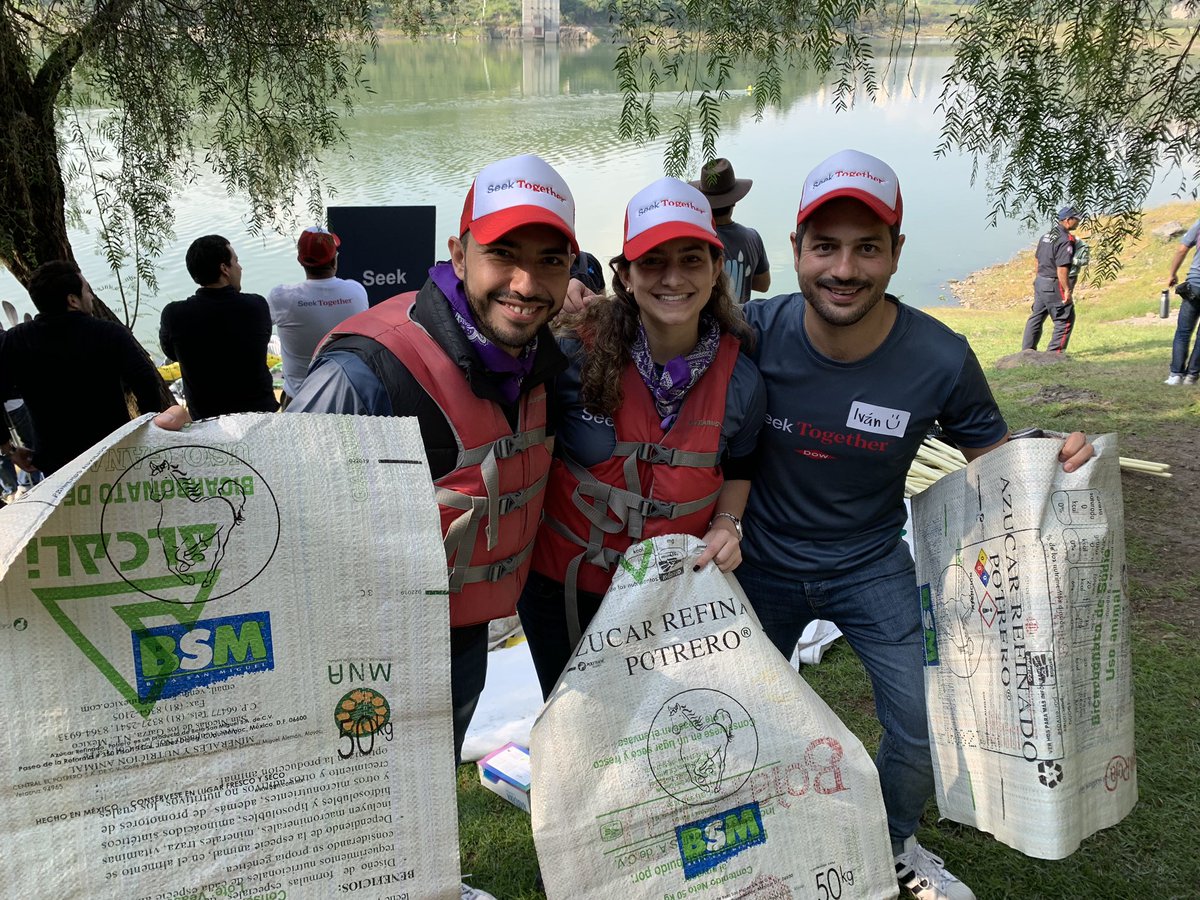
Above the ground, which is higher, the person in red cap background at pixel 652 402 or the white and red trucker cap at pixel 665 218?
the white and red trucker cap at pixel 665 218

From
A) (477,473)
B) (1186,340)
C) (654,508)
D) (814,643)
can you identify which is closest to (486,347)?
(477,473)

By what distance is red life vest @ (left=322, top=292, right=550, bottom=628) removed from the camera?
1.91m

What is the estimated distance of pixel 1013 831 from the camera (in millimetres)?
1973

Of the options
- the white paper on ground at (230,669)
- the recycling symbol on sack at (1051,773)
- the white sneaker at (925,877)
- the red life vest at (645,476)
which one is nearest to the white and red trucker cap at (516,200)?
the red life vest at (645,476)

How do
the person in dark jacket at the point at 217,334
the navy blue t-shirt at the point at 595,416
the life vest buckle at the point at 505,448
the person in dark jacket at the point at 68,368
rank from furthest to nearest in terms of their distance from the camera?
the person in dark jacket at the point at 217,334, the person in dark jacket at the point at 68,368, the navy blue t-shirt at the point at 595,416, the life vest buckle at the point at 505,448

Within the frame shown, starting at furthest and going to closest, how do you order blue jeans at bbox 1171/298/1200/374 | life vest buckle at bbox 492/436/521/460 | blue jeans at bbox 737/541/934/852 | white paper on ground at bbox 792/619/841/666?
blue jeans at bbox 1171/298/1200/374 < white paper on ground at bbox 792/619/841/666 < blue jeans at bbox 737/541/934/852 < life vest buckle at bbox 492/436/521/460

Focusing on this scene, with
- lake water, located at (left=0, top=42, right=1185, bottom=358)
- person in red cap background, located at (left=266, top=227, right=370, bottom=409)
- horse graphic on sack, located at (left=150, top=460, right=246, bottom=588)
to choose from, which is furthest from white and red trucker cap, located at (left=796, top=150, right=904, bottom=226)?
lake water, located at (left=0, top=42, right=1185, bottom=358)

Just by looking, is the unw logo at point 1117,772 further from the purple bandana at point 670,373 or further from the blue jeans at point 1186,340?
the blue jeans at point 1186,340

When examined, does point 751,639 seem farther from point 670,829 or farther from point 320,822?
point 320,822

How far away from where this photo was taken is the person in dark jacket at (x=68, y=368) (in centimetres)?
414

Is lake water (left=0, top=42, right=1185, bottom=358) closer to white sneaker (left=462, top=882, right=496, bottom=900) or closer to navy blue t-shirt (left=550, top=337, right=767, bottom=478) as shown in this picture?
navy blue t-shirt (left=550, top=337, right=767, bottom=478)

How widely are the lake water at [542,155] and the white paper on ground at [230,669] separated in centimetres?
1026

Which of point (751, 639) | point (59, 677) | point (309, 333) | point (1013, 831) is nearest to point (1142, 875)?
point (1013, 831)

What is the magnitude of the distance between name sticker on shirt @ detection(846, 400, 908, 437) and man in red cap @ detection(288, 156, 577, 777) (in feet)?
2.57
